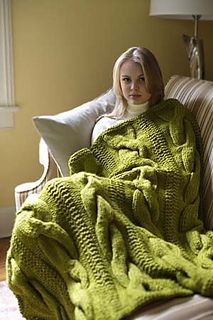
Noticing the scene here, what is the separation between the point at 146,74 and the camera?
6.48 feet

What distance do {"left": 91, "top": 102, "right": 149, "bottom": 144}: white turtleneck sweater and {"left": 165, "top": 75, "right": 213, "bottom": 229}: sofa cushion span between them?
0.62 ft

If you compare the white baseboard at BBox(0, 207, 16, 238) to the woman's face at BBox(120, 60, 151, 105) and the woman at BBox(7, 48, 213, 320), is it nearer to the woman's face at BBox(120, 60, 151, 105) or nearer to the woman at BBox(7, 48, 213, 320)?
the woman at BBox(7, 48, 213, 320)

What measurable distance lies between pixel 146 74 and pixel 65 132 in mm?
385

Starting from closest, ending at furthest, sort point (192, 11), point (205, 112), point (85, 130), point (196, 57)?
point (205, 112)
point (85, 130)
point (192, 11)
point (196, 57)

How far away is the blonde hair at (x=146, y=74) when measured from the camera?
1972 mm

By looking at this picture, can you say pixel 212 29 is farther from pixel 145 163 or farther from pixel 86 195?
pixel 86 195

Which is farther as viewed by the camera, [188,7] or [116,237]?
[188,7]

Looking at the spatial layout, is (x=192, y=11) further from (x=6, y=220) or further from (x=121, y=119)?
(x=6, y=220)

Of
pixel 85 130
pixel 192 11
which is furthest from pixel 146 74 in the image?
pixel 192 11

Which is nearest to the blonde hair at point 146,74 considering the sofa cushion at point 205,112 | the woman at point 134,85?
the woman at point 134,85

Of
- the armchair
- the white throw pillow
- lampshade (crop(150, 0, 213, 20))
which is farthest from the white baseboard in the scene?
lampshade (crop(150, 0, 213, 20))

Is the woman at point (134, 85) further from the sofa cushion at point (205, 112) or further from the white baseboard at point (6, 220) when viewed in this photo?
the white baseboard at point (6, 220)

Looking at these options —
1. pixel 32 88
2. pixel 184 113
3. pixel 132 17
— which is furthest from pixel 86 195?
pixel 132 17

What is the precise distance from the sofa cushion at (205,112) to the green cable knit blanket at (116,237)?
5 centimetres
